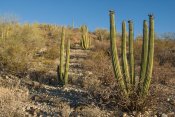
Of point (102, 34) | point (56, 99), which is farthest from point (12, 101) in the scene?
point (102, 34)

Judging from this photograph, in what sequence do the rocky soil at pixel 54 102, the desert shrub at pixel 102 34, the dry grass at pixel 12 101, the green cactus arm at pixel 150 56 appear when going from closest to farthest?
the dry grass at pixel 12 101 → the rocky soil at pixel 54 102 → the green cactus arm at pixel 150 56 → the desert shrub at pixel 102 34

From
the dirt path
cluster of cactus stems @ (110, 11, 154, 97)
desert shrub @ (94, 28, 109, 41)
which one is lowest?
the dirt path

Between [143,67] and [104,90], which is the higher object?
[143,67]

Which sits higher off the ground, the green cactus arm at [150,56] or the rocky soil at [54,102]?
the green cactus arm at [150,56]

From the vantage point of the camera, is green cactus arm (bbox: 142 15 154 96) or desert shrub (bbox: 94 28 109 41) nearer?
green cactus arm (bbox: 142 15 154 96)

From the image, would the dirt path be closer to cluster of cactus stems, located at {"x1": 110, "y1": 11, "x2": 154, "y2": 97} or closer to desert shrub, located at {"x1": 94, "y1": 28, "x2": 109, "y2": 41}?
cluster of cactus stems, located at {"x1": 110, "y1": 11, "x2": 154, "y2": 97}

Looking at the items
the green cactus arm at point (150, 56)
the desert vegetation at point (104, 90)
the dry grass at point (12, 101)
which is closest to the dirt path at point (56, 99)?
the desert vegetation at point (104, 90)

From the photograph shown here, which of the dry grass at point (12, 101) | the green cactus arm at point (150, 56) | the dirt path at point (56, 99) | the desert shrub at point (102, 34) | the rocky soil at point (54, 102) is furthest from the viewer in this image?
the desert shrub at point (102, 34)

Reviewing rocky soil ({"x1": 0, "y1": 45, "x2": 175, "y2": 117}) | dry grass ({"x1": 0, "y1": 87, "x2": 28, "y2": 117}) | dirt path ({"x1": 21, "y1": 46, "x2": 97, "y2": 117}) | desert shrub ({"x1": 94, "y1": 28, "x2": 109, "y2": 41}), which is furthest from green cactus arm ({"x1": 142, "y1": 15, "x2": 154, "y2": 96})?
desert shrub ({"x1": 94, "y1": 28, "x2": 109, "y2": 41})

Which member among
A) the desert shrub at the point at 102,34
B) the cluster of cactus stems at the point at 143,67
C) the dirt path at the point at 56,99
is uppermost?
the desert shrub at the point at 102,34

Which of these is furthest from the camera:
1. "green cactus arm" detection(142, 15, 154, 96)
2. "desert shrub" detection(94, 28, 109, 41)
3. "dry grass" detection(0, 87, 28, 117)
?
"desert shrub" detection(94, 28, 109, 41)

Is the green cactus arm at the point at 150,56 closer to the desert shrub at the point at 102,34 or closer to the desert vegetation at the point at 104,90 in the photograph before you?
the desert vegetation at the point at 104,90

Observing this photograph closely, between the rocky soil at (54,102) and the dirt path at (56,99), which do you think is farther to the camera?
the dirt path at (56,99)

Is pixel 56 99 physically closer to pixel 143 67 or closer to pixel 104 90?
pixel 104 90
